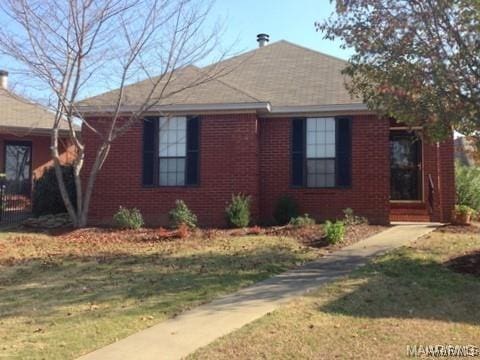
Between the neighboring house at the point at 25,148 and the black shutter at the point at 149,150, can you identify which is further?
the neighboring house at the point at 25,148

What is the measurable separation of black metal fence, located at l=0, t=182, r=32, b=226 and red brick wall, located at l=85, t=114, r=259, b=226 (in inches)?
124

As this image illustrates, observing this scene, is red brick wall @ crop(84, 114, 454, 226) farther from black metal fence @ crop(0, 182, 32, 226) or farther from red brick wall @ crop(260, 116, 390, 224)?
black metal fence @ crop(0, 182, 32, 226)

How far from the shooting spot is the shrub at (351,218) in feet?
45.3

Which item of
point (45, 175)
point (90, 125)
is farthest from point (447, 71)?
point (45, 175)

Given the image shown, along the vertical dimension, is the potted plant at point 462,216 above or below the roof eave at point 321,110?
below

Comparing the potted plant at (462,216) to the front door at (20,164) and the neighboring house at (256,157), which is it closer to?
the neighboring house at (256,157)

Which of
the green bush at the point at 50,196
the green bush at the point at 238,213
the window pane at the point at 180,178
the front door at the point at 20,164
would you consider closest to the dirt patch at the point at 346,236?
the green bush at the point at 238,213

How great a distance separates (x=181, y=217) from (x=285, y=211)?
105 inches

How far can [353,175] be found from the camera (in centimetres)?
1483

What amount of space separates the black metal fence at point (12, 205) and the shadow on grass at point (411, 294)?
11.5 meters

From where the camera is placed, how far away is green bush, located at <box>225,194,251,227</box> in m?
13.9

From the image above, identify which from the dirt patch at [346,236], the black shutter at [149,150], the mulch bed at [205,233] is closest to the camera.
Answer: the dirt patch at [346,236]

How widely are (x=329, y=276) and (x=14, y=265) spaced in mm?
5469

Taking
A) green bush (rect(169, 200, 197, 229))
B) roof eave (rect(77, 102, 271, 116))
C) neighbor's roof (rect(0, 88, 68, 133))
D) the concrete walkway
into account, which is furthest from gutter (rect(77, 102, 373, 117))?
the concrete walkway
